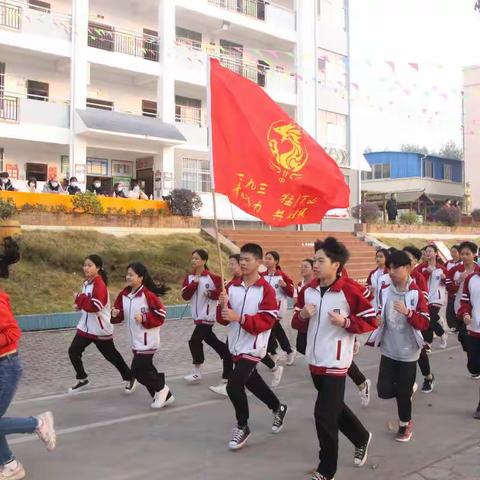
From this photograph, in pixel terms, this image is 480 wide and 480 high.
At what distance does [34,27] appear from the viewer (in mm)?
21188

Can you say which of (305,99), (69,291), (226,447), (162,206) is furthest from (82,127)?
(226,447)

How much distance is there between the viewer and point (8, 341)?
426 centimetres

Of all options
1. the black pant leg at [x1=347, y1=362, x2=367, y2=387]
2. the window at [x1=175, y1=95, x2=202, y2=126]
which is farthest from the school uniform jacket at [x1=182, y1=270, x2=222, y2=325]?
the window at [x1=175, y1=95, x2=202, y2=126]

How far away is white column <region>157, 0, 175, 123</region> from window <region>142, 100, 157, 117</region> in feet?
3.81

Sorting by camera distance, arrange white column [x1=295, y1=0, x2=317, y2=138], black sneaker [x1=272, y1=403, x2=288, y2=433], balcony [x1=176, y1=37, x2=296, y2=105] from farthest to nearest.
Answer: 1. white column [x1=295, y1=0, x2=317, y2=138]
2. balcony [x1=176, y1=37, x2=296, y2=105]
3. black sneaker [x1=272, y1=403, x2=288, y2=433]

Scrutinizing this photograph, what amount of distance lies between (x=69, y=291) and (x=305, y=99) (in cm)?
1850

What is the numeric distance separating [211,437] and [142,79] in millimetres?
21237

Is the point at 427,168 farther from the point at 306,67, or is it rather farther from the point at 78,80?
the point at 78,80

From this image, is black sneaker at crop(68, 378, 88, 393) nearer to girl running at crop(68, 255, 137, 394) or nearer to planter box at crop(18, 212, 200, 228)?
girl running at crop(68, 255, 137, 394)

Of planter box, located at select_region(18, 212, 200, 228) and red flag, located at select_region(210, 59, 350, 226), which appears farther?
planter box, located at select_region(18, 212, 200, 228)

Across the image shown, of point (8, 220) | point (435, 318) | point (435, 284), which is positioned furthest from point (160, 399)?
point (8, 220)

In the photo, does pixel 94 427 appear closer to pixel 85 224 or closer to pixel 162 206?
pixel 85 224

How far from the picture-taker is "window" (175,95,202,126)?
26.4 metres

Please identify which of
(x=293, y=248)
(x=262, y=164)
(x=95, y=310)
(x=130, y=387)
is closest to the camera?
(x=262, y=164)
